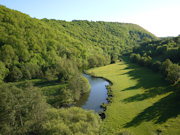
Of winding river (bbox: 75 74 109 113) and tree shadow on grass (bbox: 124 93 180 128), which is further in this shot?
winding river (bbox: 75 74 109 113)

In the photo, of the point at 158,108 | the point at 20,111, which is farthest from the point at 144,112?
the point at 20,111

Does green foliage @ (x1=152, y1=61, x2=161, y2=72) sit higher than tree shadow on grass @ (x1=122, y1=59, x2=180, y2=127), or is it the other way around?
green foliage @ (x1=152, y1=61, x2=161, y2=72)

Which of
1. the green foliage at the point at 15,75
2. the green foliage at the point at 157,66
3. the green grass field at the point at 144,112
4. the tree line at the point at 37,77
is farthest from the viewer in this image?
the green foliage at the point at 157,66

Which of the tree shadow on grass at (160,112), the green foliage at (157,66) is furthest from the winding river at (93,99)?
the green foliage at (157,66)

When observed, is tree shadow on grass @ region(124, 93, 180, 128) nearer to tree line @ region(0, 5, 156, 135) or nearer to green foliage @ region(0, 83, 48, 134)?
tree line @ region(0, 5, 156, 135)

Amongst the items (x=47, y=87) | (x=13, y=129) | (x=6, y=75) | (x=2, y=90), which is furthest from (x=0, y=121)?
(x=6, y=75)

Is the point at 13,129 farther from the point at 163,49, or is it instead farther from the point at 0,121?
the point at 163,49

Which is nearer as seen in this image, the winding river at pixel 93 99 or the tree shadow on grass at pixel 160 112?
the tree shadow on grass at pixel 160 112

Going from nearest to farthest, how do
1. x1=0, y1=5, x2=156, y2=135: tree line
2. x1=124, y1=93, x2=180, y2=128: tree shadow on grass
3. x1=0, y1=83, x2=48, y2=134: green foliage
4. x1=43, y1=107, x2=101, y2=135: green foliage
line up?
1. x1=43, y1=107, x2=101, y2=135: green foliage
2. x1=0, y1=83, x2=48, y2=134: green foliage
3. x1=0, y1=5, x2=156, y2=135: tree line
4. x1=124, y1=93, x2=180, y2=128: tree shadow on grass

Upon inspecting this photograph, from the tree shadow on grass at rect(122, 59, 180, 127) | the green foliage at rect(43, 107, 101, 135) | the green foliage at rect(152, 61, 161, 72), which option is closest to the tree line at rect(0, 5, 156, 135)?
the green foliage at rect(43, 107, 101, 135)

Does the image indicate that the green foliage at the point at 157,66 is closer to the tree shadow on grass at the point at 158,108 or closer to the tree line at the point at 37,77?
the tree shadow on grass at the point at 158,108
